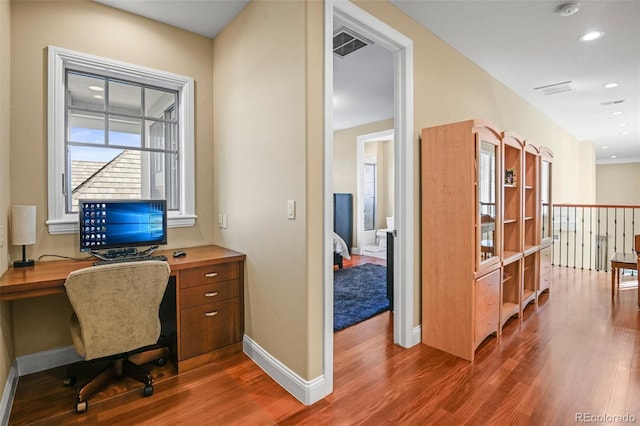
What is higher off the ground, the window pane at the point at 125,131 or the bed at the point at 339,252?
the window pane at the point at 125,131

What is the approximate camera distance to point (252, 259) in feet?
8.32

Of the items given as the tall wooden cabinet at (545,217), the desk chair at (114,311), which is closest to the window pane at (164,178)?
the desk chair at (114,311)

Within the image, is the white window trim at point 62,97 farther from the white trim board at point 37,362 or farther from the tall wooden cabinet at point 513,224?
the tall wooden cabinet at point 513,224

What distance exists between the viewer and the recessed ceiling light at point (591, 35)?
306cm

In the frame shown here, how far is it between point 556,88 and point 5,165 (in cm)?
612

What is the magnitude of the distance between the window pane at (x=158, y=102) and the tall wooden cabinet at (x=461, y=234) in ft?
7.73

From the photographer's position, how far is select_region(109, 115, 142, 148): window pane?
2746mm

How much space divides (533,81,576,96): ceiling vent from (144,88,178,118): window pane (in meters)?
4.80

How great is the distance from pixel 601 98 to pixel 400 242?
4.75 m

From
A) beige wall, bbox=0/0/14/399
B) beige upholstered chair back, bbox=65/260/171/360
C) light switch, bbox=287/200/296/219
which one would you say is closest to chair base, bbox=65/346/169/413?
beige upholstered chair back, bbox=65/260/171/360

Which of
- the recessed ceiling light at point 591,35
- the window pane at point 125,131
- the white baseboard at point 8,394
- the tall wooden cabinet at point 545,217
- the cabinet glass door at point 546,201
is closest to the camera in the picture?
the white baseboard at point 8,394

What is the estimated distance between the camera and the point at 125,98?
2838 mm

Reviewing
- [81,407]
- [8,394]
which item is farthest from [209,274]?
[8,394]

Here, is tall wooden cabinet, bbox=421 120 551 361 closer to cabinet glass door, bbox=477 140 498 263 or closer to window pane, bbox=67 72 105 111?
cabinet glass door, bbox=477 140 498 263
